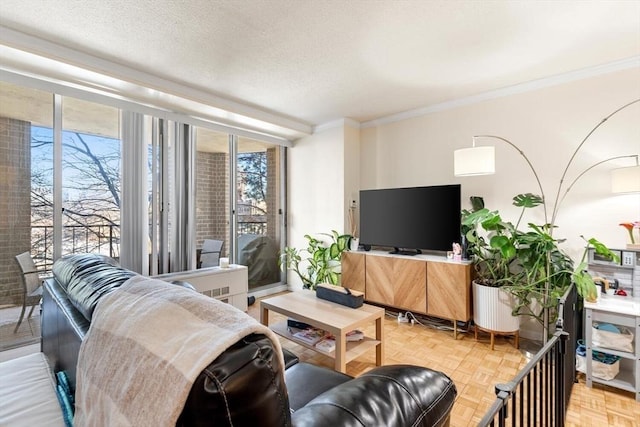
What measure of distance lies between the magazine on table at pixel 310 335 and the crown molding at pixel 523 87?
2696 millimetres

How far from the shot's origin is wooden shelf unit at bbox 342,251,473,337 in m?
2.73

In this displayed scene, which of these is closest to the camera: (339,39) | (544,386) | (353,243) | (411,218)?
(544,386)

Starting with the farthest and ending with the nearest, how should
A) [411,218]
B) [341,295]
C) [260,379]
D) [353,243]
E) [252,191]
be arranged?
1. [252,191]
2. [353,243]
3. [411,218]
4. [341,295]
5. [260,379]

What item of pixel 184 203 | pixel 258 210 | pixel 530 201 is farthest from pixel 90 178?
pixel 530 201

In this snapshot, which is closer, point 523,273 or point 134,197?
point 523,273

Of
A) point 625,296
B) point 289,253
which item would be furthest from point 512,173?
point 289,253

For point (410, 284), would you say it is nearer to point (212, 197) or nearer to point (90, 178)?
point (212, 197)

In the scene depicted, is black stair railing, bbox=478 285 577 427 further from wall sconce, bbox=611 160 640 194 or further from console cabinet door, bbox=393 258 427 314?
console cabinet door, bbox=393 258 427 314

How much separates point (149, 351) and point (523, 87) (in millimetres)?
3493

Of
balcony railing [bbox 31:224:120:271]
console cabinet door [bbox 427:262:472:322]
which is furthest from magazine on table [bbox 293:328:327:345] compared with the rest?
balcony railing [bbox 31:224:120:271]

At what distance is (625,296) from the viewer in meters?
2.18

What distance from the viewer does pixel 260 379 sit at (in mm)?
554

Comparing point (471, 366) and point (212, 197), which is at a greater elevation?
point (212, 197)

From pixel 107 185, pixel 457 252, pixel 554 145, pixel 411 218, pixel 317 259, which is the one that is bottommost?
pixel 317 259
